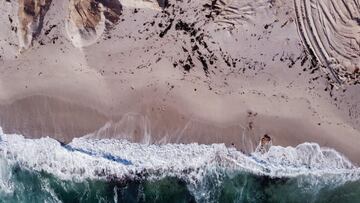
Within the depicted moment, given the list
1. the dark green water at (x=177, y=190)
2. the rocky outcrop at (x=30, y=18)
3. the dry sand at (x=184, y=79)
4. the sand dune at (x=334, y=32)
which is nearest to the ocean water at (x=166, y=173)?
the dark green water at (x=177, y=190)

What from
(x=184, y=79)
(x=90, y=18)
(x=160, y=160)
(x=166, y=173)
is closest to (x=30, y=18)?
(x=90, y=18)

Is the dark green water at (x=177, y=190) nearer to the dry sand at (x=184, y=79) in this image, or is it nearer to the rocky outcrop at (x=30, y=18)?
the dry sand at (x=184, y=79)

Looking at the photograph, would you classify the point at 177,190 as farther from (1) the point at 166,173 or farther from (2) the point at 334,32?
(2) the point at 334,32

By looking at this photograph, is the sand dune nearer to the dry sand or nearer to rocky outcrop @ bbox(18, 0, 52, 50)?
the dry sand

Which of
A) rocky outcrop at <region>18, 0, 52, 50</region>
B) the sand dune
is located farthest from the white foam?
rocky outcrop at <region>18, 0, 52, 50</region>

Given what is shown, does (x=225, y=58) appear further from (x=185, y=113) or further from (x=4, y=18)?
(x=4, y=18)

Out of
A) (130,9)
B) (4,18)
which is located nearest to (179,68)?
(130,9)
